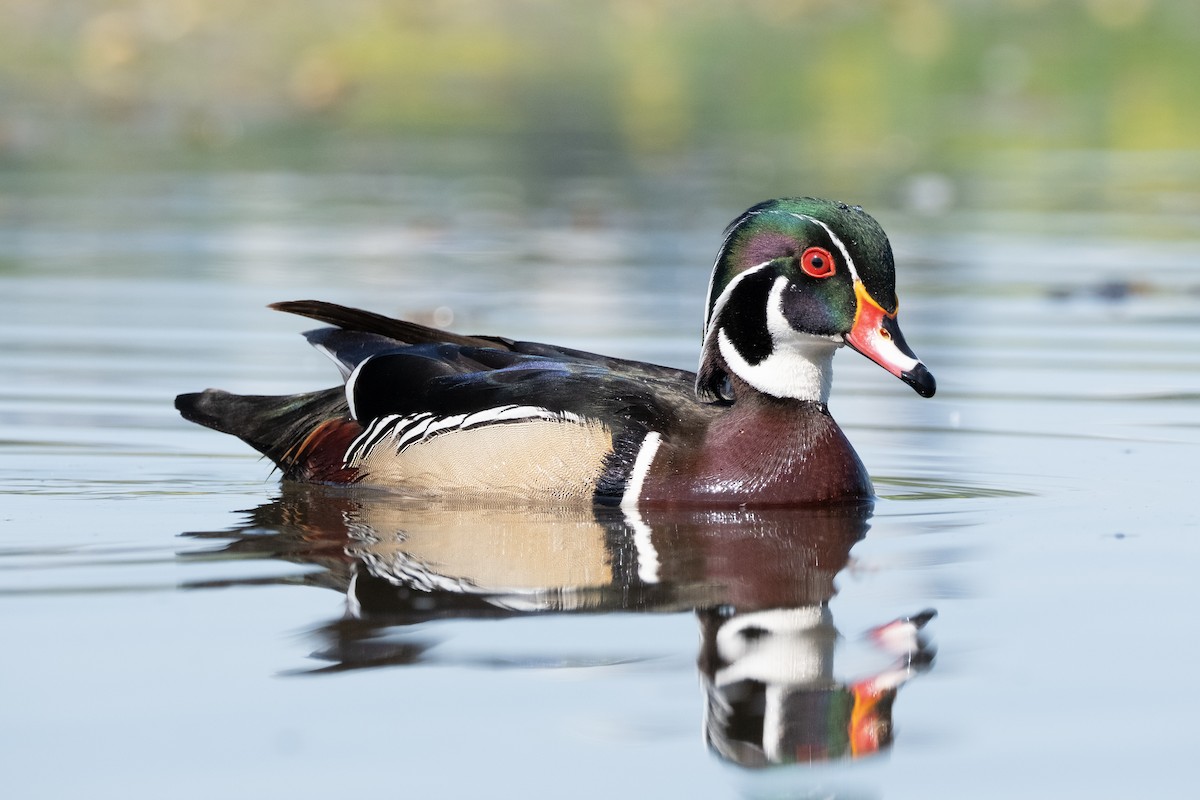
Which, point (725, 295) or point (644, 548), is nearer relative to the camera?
point (644, 548)

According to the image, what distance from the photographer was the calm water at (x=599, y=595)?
4.41m

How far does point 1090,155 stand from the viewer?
1975cm

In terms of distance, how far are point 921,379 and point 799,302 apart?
55cm

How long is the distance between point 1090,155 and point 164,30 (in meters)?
15.6

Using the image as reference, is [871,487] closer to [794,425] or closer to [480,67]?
[794,425]

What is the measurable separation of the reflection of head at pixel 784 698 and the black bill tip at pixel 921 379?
161 centimetres

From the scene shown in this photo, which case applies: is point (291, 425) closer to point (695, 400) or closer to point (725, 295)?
point (695, 400)

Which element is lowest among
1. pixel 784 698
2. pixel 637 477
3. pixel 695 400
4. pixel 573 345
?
pixel 784 698

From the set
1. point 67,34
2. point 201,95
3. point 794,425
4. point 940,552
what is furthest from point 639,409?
point 67,34

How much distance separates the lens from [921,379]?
6.95m

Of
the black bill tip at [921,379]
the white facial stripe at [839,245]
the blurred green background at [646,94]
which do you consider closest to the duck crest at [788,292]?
the white facial stripe at [839,245]

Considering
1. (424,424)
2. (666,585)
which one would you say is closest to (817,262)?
(424,424)

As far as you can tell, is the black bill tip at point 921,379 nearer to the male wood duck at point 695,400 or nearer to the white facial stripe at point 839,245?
the male wood duck at point 695,400

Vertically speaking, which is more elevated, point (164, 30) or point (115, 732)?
point (164, 30)
